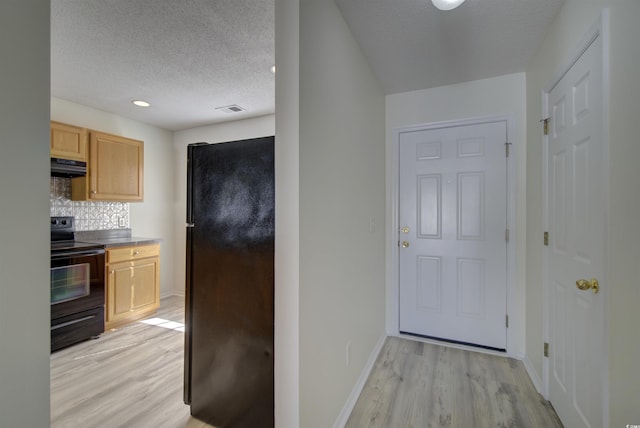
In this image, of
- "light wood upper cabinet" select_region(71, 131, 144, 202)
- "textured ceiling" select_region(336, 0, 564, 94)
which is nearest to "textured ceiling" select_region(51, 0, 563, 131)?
"textured ceiling" select_region(336, 0, 564, 94)

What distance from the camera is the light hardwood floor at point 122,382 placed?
178cm

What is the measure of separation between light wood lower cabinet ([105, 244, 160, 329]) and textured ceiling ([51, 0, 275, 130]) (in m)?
1.70

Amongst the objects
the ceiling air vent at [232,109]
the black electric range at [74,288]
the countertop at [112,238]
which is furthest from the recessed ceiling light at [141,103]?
the countertop at [112,238]

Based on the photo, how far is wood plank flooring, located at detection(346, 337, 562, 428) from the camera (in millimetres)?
1754

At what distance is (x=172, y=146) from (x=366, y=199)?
3540mm

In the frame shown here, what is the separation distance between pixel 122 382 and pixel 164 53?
2.56 metres

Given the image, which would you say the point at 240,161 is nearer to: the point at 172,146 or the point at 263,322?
the point at 263,322

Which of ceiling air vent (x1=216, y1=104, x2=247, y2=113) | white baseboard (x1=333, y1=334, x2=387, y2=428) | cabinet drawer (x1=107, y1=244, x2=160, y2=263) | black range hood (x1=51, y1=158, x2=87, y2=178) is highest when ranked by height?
ceiling air vent (x1=216, y1=104, x2=247, y2=113)

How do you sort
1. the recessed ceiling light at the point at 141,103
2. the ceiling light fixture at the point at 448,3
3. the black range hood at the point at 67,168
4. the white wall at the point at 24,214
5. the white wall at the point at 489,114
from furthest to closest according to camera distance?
the recessed ceiling light at the point at 141,103 < the black range hood at the point at 67,168 < the white wall at the point at 489,114 < the ceiling light fixture at the point at 448,3 < the white wall at the point at 24,214

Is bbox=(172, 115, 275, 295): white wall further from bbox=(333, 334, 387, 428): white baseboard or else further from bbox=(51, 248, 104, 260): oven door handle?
bbox=(333, 334, 387, 428): white baseboard

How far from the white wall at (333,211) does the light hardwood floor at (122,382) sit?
94cm

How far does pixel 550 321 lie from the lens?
1868 millimetres

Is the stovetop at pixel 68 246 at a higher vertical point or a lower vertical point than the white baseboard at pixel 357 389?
higher

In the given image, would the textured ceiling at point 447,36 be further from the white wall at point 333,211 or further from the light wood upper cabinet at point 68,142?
the light wood upper cabinet at point 68,142
